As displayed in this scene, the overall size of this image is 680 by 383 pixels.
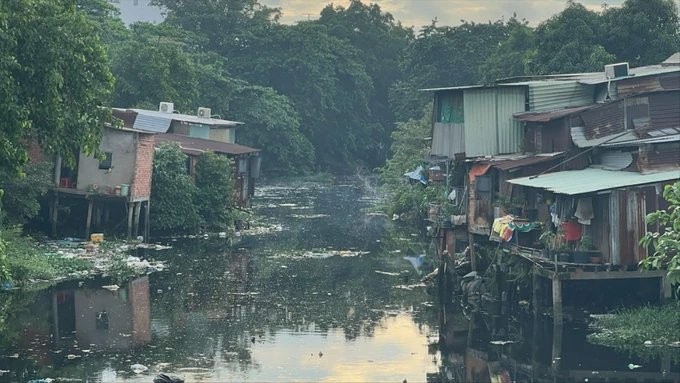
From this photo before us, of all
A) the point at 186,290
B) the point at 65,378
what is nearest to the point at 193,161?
the point at 186,290

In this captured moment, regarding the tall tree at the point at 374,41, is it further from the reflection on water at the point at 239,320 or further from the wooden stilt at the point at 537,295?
the wooden stilt at the point at 537,295

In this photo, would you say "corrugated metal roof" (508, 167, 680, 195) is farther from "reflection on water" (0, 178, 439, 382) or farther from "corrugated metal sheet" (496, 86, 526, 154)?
"reflection on water" (0, 178, 439, 382)

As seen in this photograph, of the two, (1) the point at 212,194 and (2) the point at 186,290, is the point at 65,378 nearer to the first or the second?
(2) the point at 186,290

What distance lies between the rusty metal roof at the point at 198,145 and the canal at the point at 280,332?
8266mm

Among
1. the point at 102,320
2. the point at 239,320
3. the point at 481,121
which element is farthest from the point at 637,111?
the point at 102,320

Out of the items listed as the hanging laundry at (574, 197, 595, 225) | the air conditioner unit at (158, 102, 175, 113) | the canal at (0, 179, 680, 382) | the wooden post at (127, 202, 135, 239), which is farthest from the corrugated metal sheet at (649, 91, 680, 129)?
the air conditioner unit at (158, 102, 175, 113)

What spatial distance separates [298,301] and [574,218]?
780 cm

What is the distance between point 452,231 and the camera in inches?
1400

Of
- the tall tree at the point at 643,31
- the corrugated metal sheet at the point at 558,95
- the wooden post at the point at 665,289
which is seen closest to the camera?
the wooden post at the point at 665,289

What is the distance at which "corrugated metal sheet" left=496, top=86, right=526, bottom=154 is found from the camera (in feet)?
118

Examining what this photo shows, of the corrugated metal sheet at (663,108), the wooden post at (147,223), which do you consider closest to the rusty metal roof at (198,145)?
the wooden post at (147,223)

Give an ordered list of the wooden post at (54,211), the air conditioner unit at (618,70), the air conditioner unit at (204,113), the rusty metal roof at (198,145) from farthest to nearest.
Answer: the air conditioner unit at (204,113)
the rusty metal roof at (198,145)
the wooden post at (54,211)
the air conditioner unit at (618,70)

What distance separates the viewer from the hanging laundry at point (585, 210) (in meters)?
29.5

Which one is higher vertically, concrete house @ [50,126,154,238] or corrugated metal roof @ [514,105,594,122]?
corrugated metal roof @ [514,105,594,122]
